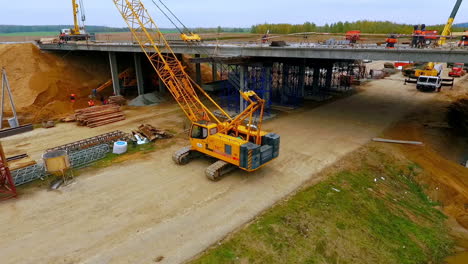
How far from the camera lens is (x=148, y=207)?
13.1 meters

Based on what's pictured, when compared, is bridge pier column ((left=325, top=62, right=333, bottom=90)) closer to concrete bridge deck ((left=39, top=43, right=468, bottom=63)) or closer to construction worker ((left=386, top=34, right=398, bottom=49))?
concrete bridge deck ((left=39, top=43, right=468, bottom=63))

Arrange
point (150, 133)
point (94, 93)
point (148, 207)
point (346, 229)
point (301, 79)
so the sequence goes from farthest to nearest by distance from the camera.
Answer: point (94, 93) < point (301, 79) < point (150, 133) < point (148, 207) < point (346, 229)

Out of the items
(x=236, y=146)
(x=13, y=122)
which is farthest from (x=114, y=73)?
(x=236, y=146)

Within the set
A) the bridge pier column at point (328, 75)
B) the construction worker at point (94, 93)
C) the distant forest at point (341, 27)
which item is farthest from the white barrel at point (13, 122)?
the distant forest at point (341, 27)

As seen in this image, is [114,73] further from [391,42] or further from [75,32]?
[391,42]

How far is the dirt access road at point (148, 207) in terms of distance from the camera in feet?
34.7

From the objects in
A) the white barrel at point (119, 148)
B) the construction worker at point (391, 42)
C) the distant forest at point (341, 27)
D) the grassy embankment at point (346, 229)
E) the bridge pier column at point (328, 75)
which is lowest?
the grassy embankment at point (346, 229)

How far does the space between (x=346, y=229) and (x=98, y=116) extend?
22.0 metres

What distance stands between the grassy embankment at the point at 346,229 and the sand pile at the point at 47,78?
24336 millimetres

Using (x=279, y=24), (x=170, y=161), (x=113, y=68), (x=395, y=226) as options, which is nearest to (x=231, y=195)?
(x=170, y=161)

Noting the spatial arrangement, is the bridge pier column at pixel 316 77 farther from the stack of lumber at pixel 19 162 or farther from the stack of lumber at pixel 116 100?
the stack of lumber at pixel 19 162

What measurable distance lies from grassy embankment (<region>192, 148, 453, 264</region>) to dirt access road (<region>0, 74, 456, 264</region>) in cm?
91

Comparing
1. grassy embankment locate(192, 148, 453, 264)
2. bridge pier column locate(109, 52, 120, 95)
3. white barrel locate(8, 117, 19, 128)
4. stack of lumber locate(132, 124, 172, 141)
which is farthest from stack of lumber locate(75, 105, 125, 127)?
grassy embankment locate(192, 148, 453, 264)

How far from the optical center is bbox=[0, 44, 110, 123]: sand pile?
1137 inches
